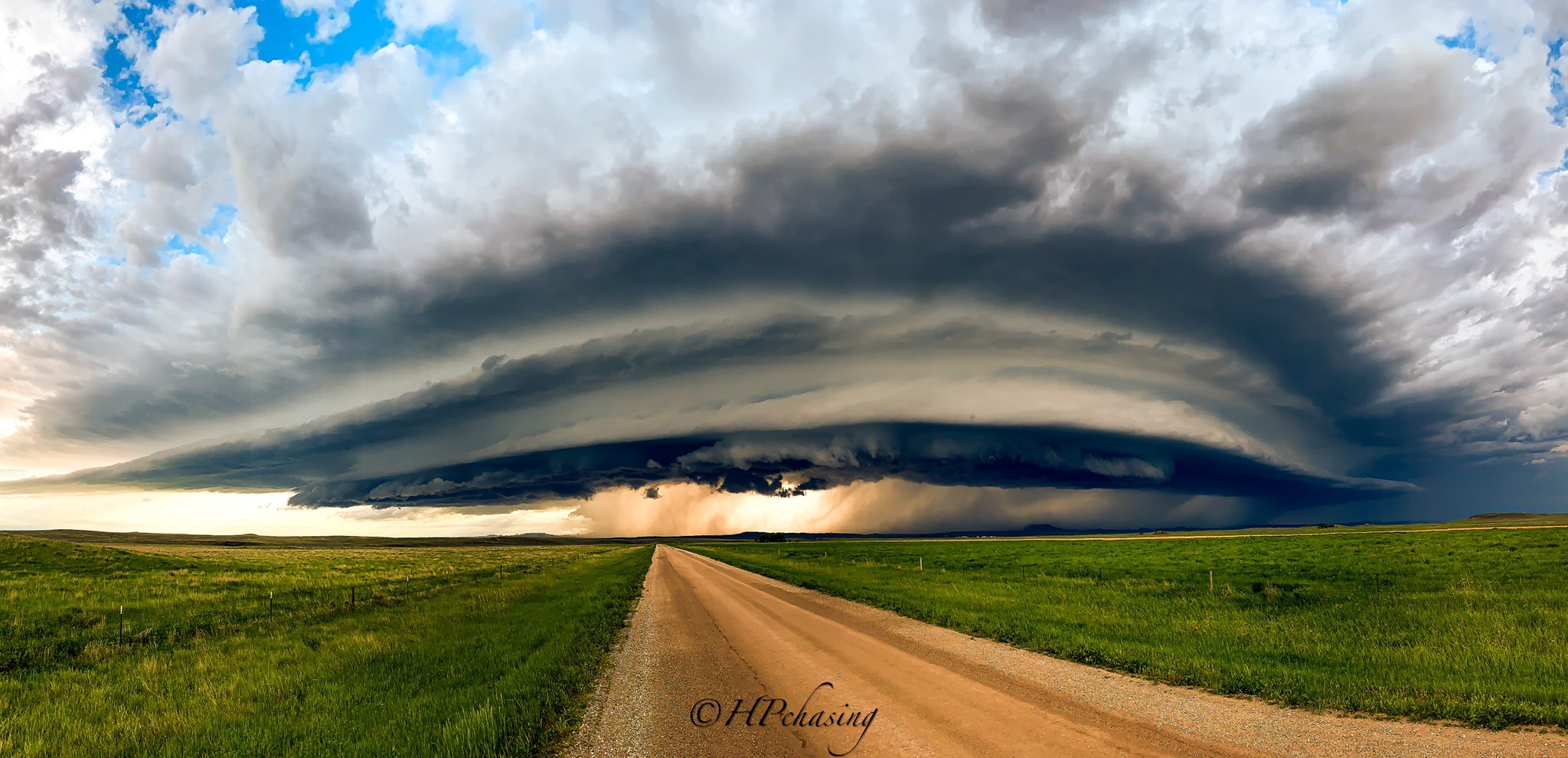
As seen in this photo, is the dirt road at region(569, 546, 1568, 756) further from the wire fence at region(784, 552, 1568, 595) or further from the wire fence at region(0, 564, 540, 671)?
the wire fence at region(784, 552, 1568, 595)

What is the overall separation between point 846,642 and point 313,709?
1141cm

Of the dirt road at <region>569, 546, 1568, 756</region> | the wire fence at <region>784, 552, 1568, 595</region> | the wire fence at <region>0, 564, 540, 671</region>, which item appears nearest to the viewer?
the dirt road at <region>569, 546, 1568, 756</region>

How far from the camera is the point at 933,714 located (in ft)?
33.9

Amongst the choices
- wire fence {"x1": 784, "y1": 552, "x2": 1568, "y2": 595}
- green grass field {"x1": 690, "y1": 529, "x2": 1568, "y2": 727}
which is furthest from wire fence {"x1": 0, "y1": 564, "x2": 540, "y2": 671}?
wire fence {"x1": 784, "y1": 552, "x2": 1568, "y2": 595}

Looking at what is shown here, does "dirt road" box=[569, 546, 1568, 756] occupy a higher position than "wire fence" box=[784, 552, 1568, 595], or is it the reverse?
"dirt road" box=[569, 546, 1568, 756]

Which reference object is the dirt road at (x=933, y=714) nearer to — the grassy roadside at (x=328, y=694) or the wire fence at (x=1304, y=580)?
the grassy roadside at (x=328, y=694)

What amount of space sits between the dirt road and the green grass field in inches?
48.4

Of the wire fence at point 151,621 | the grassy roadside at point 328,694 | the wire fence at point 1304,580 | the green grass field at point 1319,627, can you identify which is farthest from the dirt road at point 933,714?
the wire fence at point 1304,580

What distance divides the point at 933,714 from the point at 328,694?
451 inches

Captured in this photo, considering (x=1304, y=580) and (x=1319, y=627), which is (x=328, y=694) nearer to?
(x=1319, y=627)

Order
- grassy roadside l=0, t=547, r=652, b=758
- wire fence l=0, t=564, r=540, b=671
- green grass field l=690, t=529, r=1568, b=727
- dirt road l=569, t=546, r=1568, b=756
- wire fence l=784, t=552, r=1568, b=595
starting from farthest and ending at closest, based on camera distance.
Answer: wire fence l=784, t=552, r=1568, b=595, wire fence l=0, t=564, r=540, b=671, green grass field l=690, t=529, r=1568, b=727, grassy roadside l=0, t=547, r=652, b=758, dirt road l=569, t=546, r=1568, b=756

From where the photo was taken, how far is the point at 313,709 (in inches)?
469

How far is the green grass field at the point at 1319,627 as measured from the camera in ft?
36.2

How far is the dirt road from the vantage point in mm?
8672
